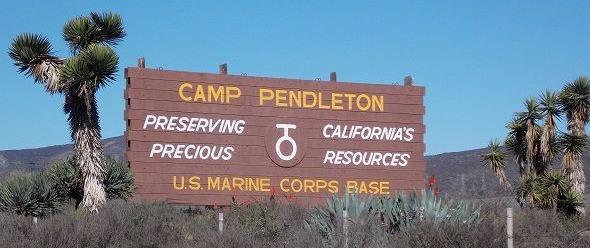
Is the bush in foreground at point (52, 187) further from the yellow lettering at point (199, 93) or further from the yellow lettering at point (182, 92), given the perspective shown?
the yellow lettering at point (199, 93)

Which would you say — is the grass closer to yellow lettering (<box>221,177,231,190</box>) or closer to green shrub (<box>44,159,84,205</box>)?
yellow lettering (<box>221,177,231,190</box>)

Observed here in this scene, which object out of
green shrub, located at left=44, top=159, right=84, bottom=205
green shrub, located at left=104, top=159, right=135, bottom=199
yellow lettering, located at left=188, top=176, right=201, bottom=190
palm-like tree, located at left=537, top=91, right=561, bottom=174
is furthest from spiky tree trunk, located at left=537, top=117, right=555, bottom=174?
green shrub, located at left=44, top=159, right=84, bottom=205

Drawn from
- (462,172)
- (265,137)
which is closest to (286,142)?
(265,137)

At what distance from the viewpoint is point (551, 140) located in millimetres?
30391

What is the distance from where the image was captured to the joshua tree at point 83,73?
23609 mm

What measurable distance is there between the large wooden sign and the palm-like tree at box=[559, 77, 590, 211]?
5056 mm

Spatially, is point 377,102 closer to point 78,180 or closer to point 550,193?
point 550,193

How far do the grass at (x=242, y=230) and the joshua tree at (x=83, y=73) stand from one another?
1.06 m

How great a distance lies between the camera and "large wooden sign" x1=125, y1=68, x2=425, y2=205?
25938mm

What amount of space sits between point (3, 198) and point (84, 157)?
2.47 m

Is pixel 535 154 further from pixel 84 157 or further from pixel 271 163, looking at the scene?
pixel 84 157

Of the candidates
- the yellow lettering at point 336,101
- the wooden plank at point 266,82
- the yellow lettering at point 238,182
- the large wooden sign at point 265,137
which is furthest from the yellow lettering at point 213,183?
the yellow lettering at point 336,101

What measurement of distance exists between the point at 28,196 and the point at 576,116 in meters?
17.9

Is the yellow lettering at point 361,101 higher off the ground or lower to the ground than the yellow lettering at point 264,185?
higher
